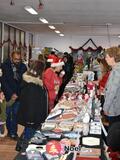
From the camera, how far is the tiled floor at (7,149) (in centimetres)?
492

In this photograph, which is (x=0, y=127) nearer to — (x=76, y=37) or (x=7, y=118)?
(x=7, y=118)

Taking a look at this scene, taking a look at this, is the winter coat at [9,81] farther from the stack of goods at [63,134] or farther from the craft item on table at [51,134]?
the craft item on table at [51,134]

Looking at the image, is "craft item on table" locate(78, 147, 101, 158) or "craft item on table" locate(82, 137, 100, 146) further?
"craft item on table" locate(82, 137, 100, 146)

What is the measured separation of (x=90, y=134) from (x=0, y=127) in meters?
3.26

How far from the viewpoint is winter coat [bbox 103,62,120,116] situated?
3.63 m

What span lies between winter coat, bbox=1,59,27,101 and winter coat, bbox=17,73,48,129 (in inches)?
48.5

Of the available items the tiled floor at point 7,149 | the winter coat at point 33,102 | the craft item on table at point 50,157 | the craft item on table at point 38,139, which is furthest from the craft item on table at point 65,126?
the tiled floor at point 7,149

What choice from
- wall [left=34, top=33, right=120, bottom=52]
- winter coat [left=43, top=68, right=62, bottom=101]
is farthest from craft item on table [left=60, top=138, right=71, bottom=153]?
wall [left=34, top=33, right=120, bottom=52]

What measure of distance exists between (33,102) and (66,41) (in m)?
17.7

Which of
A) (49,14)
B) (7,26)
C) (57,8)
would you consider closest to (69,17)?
(49,14)

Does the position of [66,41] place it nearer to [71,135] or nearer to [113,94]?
[113,94]

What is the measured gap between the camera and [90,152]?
2475 millimetres

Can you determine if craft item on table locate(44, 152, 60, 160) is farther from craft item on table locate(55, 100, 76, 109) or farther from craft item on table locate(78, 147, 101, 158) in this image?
craft item on table locate(55, 100, 76, 109)

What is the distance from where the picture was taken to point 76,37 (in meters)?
21.4
